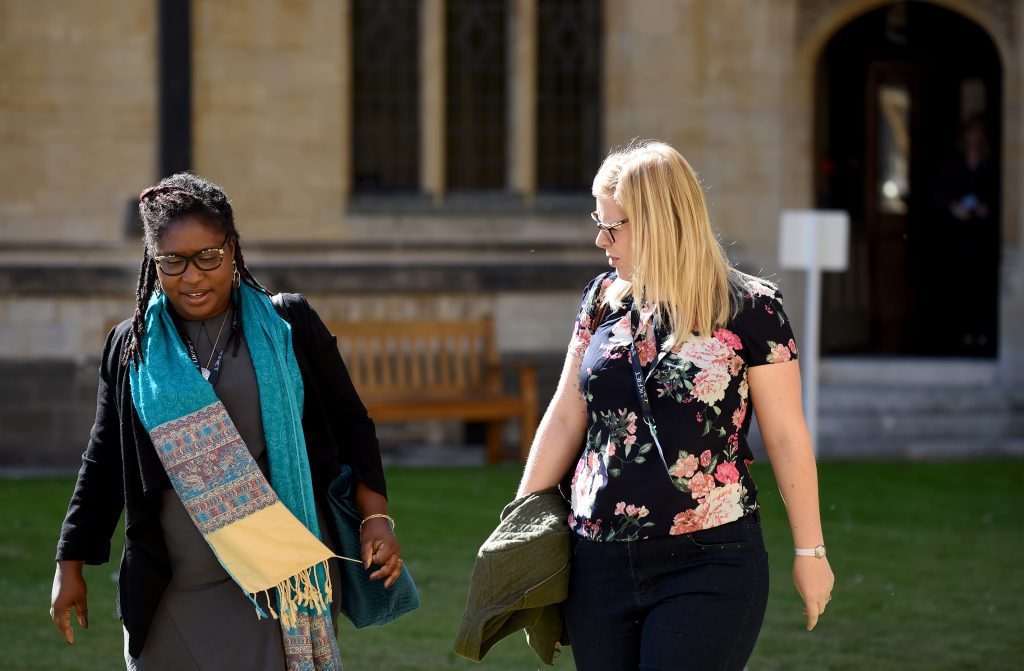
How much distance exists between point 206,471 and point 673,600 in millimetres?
975

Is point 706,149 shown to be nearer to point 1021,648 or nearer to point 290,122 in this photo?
point 290,122

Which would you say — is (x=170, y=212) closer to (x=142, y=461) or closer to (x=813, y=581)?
(x=142, y=461)

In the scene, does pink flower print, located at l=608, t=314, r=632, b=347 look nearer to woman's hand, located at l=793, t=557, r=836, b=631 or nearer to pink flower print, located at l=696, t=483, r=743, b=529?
pink flower print, located at l=696, t=483, r=743, b=529

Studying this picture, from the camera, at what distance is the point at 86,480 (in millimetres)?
3420

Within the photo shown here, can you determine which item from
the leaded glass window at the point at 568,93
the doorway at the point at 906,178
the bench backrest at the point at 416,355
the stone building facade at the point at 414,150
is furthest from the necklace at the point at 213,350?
the doorway at the point at 906,178

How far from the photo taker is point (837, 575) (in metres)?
7.35

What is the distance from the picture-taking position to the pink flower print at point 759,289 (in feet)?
10.9

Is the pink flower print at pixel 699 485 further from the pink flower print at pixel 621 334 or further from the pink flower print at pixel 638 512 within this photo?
the pink flower print at pixel 621 334

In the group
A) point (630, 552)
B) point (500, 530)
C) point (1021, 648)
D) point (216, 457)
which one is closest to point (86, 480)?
point (216, 457)

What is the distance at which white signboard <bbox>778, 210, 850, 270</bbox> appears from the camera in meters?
10.1

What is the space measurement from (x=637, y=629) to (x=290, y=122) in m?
9.13

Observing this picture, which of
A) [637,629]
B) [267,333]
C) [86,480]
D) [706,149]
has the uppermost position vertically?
[706,149]

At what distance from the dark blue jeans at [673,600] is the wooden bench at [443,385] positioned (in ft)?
24.4

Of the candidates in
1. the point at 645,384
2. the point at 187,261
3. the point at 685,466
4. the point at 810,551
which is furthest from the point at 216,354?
the point at 810,551
